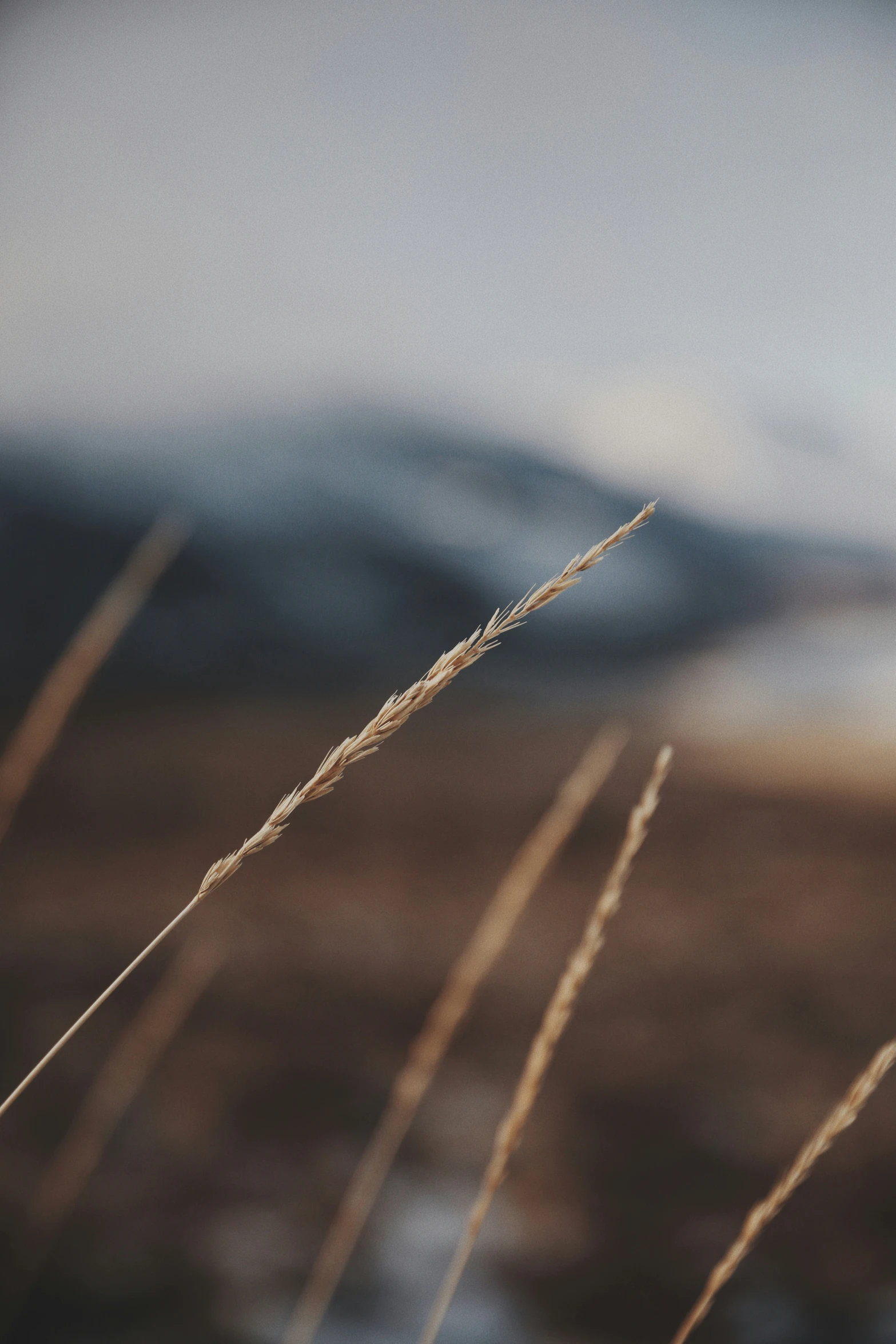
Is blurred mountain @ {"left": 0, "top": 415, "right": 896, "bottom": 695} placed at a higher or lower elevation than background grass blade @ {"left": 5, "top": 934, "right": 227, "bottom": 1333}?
higher

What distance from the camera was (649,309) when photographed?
1.20 m

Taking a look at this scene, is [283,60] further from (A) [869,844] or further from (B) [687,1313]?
(B) [687,1313]

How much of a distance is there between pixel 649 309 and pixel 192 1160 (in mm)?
1308

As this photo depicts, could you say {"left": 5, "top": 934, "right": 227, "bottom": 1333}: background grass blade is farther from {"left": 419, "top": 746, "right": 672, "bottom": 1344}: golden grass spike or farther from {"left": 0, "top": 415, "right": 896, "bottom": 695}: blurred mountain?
{"left": 419, "top": 746, "right": 672, "bottom": 1344}: golden grass spike

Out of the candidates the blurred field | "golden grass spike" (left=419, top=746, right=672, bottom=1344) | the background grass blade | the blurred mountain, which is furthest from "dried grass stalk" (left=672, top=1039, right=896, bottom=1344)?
the blurred mountain

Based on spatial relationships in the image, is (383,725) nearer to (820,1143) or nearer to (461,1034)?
(820,1143)

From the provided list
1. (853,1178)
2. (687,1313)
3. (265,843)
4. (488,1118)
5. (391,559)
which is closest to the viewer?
(265,843)

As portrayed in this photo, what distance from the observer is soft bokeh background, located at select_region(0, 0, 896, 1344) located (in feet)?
3.81

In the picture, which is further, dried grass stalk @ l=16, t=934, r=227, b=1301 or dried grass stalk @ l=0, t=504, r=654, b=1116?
dried grass stalk @ l=16, t=934, r=227, b=1301

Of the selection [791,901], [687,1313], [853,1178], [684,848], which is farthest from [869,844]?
[687,1313]

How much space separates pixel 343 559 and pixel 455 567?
0.57 feet

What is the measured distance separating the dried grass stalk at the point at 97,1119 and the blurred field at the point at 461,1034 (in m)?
0.03

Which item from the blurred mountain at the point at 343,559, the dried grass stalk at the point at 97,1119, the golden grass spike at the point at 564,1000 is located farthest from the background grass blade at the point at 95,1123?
the golden grass spike at the point at 564,1000

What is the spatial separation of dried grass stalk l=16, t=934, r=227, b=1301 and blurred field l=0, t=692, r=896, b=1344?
26mm
